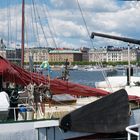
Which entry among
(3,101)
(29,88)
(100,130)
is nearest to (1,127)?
(3,101)

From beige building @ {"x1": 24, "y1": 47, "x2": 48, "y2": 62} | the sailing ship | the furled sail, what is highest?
beige building @ {"x1": 24, "y1": 47, "x2": 48, "y2": 62}

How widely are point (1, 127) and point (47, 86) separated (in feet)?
11.6

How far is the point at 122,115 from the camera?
832 inches

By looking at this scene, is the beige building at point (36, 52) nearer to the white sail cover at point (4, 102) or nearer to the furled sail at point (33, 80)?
the furled sail at point (33, 80)

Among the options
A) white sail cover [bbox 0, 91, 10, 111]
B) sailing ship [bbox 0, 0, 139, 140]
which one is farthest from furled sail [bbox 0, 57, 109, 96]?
white sail cover [bbox 0, 91, 10, 111]

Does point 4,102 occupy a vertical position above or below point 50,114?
above

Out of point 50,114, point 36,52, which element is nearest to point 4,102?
point 50,114

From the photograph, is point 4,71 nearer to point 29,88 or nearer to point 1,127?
point 29,88

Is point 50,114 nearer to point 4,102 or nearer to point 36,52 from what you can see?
point 4,102

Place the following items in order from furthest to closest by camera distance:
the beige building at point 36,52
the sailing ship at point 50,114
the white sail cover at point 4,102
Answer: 1. the beige building at point 36,52
2. the sailing ship at point 50,114
3. the white sail cover at point 4,102

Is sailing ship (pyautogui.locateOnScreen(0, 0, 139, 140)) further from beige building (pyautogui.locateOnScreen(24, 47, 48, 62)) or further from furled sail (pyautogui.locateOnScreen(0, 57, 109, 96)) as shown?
beige building (pyautogui.locateOnScreen(24, 47, 48, 62))

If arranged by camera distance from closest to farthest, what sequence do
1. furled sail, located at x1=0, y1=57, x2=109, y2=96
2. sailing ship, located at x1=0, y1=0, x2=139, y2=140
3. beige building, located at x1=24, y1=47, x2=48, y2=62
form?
→ sailing ship, located at x1=0, y1=0, x2=139, y2=140 → furled sail, located at x1=0, y1=57, x2=109, y2=96 → beige building, located at x1=24, y1=47, x2=48, y2=62

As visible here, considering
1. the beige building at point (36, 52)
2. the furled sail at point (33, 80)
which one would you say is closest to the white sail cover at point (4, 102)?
the furled sail at point (33, 80)

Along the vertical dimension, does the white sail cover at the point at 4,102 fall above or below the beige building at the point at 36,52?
below
